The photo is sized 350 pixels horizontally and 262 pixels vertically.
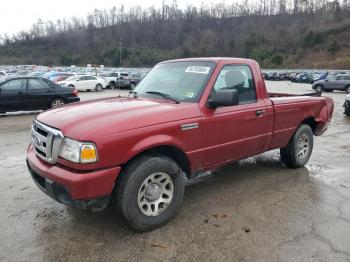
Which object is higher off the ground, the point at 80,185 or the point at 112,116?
the point at 112,116

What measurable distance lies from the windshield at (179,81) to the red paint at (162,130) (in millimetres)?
121

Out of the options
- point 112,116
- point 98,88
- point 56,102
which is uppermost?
point 112,116

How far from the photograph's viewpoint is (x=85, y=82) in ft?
95.0

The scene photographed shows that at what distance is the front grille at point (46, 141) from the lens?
11.4 ft

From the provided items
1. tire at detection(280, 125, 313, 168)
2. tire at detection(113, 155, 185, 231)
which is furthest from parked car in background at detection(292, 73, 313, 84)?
tire at detection(113, 155, 185, 231)

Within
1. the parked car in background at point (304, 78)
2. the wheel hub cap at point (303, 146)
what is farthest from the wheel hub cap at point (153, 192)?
the parked car in background at point (304, 78)

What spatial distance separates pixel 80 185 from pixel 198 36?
126476 millimetres

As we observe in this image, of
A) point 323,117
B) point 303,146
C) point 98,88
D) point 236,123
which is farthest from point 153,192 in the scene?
point 98,88

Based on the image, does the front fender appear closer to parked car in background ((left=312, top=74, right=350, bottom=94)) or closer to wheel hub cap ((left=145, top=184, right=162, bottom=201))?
wheel hub cap ((left=145, top=184, right=162, bottom=201))

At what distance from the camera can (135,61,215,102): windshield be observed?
14.4ft

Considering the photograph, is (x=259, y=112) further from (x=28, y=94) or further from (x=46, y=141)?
(x=28, y=94)

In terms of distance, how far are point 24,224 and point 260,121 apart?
10.8 ft

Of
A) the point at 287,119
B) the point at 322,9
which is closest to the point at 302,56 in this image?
the point at 322,9

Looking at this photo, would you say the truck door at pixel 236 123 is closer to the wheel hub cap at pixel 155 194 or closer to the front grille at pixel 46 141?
the wheel hub cap at pixel 155 194
